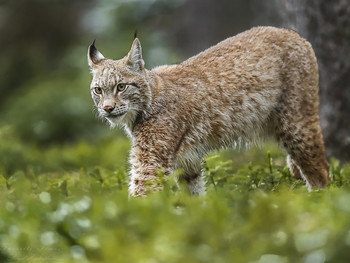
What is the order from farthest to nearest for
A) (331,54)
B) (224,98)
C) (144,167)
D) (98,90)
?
(331,54)
(224,98)
(98,90)
(144,167)

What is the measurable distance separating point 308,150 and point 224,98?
1.01 meters

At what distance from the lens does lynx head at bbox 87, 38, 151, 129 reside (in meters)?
5.35

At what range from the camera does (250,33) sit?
20.0ft

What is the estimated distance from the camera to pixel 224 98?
5766mm

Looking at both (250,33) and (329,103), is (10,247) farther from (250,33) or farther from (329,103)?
(329,103)

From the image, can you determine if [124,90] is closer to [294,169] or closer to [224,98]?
[224,98]

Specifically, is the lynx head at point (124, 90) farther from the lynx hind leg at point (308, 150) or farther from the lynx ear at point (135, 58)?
the lynx hind leg at point (308, 150)

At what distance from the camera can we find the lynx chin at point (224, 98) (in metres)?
5.46

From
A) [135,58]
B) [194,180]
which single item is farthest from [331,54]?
[135,58]

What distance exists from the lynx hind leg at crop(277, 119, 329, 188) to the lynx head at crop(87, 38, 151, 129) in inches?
58.7

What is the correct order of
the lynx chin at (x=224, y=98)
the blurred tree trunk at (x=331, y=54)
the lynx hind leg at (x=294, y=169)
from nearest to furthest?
the lynx chin at (x=224, y=98) → the lynx hind leg at (x=294, y=169) → the blurred tree trunk at (x=331, y=54)

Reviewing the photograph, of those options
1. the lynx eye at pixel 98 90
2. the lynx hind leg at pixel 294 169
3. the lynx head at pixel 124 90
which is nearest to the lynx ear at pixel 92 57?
the lynx head at pixel 124 90

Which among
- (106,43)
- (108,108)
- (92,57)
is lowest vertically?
(108,108)

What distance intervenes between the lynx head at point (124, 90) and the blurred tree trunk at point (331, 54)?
273 cm
